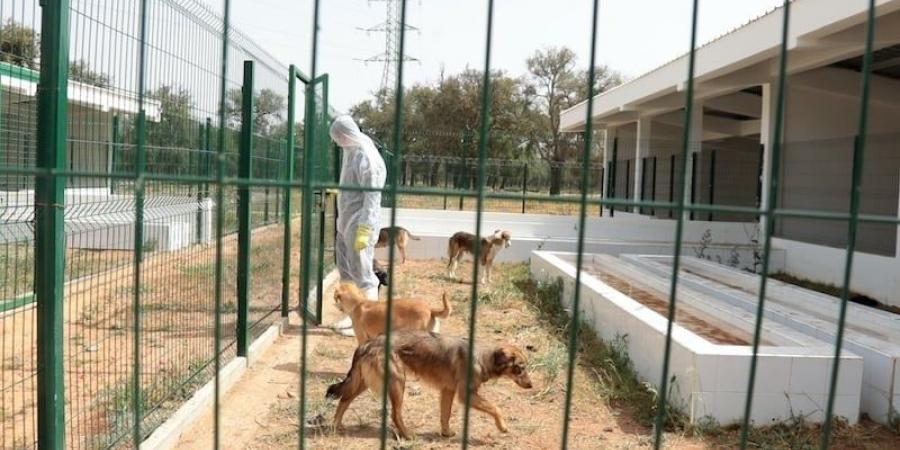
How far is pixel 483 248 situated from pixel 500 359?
739 cm

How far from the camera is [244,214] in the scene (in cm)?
598

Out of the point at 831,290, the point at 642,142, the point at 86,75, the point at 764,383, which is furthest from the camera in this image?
the point at 642,142

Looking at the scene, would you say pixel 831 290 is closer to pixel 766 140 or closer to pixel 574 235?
pixel 766 140

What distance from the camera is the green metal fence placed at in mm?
2312

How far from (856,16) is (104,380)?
418 inches

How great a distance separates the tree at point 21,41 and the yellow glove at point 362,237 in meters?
3.09

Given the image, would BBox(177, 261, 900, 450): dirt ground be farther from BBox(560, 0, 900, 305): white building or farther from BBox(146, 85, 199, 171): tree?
BBox(560, 0, 900, 305): white building

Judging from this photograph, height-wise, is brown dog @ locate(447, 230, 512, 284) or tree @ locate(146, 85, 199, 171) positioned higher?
tree @ locate(146, 85, 199, 171)

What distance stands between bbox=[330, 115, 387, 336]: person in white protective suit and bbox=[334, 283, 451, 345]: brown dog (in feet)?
2.79

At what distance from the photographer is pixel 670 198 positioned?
21.8m

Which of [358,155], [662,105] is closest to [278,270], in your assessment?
[358,155]

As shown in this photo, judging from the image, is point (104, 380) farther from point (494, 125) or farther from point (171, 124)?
point (494, 125)

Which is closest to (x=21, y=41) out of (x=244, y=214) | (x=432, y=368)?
(x=244, y=214)

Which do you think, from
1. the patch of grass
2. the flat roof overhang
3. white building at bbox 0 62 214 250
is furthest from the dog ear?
the patch of grass
